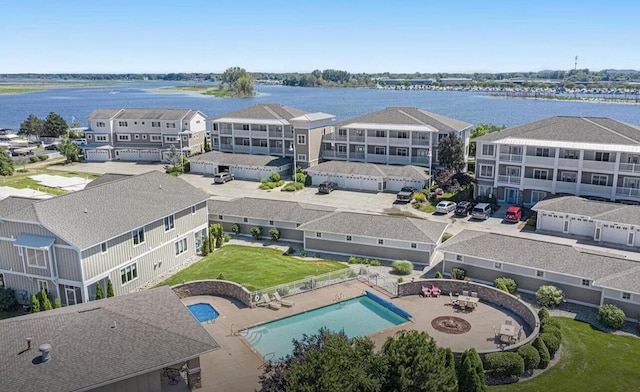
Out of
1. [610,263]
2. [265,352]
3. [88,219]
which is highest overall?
[88,219]

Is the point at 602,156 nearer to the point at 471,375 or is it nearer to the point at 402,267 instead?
the point at 402,267

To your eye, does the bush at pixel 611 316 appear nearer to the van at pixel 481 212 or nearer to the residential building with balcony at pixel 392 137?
the van at pixel 481 212

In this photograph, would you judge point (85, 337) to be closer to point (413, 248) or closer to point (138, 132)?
point (413, 248)

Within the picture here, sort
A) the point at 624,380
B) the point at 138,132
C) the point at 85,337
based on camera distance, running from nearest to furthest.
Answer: the point at 85,337, the point at 624,380, the point at 138,132

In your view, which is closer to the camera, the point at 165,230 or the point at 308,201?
the point at 165,230

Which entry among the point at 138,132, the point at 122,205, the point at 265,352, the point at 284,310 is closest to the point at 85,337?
the point at 265,352

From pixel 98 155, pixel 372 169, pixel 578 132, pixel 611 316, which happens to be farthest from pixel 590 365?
pixel 98 155

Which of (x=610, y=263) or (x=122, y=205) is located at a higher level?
(x=122, y=205)

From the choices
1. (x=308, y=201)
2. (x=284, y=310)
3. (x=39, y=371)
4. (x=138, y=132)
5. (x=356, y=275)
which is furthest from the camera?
(x=138, y=132)
